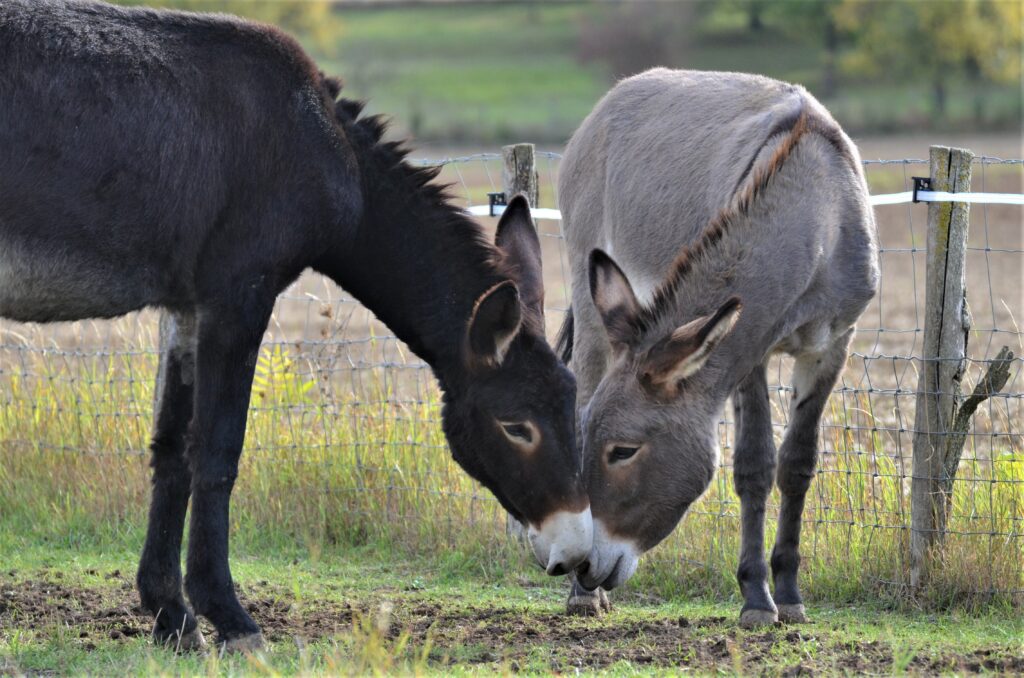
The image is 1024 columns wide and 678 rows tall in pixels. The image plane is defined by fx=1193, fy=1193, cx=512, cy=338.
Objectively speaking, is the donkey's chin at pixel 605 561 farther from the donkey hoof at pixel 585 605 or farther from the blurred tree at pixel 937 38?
the blurred tree at pixel 937 38

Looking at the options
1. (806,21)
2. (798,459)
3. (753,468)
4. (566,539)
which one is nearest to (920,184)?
(798,459)

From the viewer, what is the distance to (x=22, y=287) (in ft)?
13.5

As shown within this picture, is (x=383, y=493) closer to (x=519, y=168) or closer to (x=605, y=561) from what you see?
(x=519, y=168)

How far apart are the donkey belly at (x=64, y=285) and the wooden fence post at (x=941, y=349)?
347 cm

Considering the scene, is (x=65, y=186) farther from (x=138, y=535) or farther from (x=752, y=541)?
(x=752, y=541)

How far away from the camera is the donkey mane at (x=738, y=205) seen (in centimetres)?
461

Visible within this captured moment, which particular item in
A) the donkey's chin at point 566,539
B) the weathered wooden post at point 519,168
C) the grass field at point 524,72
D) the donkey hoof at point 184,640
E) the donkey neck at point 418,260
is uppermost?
the grass field at point 524,72

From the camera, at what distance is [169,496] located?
4766mm

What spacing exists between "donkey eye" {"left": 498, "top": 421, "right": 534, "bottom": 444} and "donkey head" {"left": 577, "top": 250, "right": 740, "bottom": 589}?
250mm

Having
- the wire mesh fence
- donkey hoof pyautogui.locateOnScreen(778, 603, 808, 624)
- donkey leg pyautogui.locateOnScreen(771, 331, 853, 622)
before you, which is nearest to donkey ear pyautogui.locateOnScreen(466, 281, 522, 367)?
the wire mesh fence

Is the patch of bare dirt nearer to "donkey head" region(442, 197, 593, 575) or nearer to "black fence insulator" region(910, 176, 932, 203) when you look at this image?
"donkey head" region(442, 197, 593, 575)

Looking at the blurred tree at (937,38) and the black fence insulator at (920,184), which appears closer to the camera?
the black fence insulator at (920,184)

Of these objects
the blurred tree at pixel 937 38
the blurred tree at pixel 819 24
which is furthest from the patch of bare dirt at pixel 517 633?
the blurred tree at pixel 819 24

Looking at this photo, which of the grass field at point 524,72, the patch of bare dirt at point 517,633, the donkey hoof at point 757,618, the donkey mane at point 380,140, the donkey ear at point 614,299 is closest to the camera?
the patch of bare dirt at point 517,633
